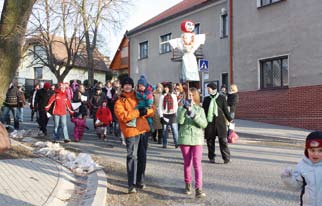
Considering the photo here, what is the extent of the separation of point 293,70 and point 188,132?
11645 millimetres

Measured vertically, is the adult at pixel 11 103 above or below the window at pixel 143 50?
below

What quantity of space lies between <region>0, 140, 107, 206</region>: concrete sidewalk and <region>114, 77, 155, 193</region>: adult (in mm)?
529

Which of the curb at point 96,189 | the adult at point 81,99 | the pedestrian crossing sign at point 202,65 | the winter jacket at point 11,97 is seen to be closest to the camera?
the curb at point 96,189

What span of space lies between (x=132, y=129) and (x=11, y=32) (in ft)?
12.7

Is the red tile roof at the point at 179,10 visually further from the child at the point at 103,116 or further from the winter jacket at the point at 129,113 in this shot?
the winter jacket at the point at 129,113

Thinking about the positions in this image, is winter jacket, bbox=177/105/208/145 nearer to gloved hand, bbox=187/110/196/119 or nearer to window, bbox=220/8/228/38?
gloved hand, bbox=187/110/196/119

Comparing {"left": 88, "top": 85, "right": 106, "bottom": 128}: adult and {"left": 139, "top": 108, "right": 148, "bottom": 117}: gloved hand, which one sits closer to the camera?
{"left": 139, "top": 108, "right": 148, "bottom": 117}: gloved hand

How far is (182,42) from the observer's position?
375 inches

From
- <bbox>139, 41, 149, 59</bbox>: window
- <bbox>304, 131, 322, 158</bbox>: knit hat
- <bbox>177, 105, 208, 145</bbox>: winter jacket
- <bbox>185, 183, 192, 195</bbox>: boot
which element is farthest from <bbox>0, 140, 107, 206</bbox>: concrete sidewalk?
<bbox>139, 41, 149, 59</bbox>: window

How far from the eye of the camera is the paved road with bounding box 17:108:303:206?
5.84 m

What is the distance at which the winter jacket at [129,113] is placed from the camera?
→ 6062 millimetres

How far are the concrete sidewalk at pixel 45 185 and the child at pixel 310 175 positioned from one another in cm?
283

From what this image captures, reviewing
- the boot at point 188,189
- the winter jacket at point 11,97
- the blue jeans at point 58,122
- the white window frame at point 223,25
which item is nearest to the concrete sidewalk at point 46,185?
the boot at point 188,189

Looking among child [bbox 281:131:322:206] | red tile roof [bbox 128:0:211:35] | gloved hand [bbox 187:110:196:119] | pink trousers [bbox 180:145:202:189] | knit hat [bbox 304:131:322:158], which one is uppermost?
red tile roof [bbox 128:0:211:35]
